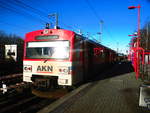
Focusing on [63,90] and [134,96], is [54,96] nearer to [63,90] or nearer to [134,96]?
[63,90]

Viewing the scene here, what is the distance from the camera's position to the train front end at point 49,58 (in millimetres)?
6906

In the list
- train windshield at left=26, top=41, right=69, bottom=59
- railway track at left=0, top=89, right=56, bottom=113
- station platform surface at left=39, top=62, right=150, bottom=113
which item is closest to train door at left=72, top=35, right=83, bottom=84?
train windshield at left=26, top=41, right=69, bottom=59

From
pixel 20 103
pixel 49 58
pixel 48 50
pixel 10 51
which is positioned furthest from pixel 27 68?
pixel 10 51

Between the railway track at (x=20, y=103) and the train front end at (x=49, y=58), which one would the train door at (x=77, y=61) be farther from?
the railway track at (x=20, y=103)

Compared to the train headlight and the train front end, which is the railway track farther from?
the train headlight

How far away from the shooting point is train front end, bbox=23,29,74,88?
6906 millimetres

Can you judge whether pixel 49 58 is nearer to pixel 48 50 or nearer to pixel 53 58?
pixel 53 58

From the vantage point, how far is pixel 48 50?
23.8ft

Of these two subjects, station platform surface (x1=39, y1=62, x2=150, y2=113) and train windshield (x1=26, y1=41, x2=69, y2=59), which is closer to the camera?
station platform surface (x1=39, y1=62, x2=150, y2=113)

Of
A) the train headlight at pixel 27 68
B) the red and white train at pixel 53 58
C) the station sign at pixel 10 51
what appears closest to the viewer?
the red and white train at pixel 53 58

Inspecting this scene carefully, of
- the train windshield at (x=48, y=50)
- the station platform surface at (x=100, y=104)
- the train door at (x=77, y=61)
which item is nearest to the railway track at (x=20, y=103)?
the station platform surface at (x=100, y=104)

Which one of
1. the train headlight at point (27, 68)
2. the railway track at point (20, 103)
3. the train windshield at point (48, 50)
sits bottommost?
the railway track at point (20, 103)

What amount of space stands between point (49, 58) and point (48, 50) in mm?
380

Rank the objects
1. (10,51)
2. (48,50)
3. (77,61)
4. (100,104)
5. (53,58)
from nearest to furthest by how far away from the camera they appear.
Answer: (100,104) < (53,58) < (48,50) < (77,61) < (10,51)
